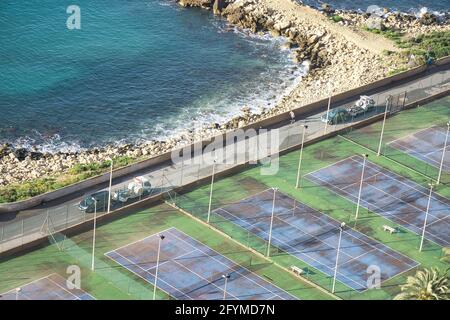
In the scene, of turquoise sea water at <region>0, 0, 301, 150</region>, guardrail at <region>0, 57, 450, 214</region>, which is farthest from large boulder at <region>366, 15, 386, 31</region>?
guardrail at <region>0, 57, 450, 214</region>

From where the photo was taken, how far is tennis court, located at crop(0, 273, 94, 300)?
10131 centimetres

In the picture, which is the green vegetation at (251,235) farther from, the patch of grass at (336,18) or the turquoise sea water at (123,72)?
the patch of grass at (336,18)

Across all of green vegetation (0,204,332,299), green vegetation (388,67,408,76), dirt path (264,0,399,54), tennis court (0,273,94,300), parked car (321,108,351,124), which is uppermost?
dirt path (264,0,399,54)

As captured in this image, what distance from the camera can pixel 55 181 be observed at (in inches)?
4897

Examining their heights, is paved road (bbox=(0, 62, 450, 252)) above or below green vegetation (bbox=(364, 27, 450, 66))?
below

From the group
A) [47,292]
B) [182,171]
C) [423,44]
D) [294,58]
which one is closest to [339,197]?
[182,171]

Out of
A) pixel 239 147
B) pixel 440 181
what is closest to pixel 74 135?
pixel 239 147

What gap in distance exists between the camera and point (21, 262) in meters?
106

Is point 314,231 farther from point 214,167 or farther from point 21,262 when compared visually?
point 21,262

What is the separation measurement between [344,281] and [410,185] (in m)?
21.0

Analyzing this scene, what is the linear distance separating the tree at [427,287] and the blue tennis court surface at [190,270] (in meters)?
11.1

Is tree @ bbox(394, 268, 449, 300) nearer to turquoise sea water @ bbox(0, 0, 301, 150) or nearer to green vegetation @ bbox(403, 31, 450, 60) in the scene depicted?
turquoise sea water @ bbox(0, 0, 301, 150)

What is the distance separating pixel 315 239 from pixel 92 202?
22383 millimetres

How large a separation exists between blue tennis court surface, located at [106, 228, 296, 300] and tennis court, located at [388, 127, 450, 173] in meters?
31.9
